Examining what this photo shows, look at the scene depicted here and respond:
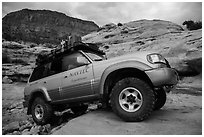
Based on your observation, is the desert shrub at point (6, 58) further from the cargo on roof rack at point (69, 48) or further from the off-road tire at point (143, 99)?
the off-road tire at point (143, 99)

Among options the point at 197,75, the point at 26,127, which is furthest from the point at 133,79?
the point at 197,75

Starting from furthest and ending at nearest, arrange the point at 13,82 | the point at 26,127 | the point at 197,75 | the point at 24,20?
the point at 24,20, the point at 13,82, the point at 197,75, the point at 26,127

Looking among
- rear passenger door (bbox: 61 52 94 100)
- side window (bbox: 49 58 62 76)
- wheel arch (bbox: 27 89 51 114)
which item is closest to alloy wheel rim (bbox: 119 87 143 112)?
rear passenger door (bbox: 61 52 94 100)

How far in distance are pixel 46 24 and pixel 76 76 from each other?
62.3 metres

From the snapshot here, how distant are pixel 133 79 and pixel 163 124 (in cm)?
110

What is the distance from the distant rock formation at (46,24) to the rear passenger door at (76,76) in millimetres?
42783

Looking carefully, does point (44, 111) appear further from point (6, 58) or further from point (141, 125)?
point (6, 58)

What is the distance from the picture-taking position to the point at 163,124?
13.3 feet

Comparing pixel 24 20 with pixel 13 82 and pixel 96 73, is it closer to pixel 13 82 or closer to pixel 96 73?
pixel 13 82

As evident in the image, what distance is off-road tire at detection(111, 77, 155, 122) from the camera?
3.83 m

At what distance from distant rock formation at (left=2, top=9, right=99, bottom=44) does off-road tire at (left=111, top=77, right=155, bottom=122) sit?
44298mm

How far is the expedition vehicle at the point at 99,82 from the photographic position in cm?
393

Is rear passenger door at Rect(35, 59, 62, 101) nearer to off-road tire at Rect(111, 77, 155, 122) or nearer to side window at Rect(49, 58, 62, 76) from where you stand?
side window at Rect(49, 58, 62, 76)

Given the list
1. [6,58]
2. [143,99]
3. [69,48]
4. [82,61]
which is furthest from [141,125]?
[6,58]
